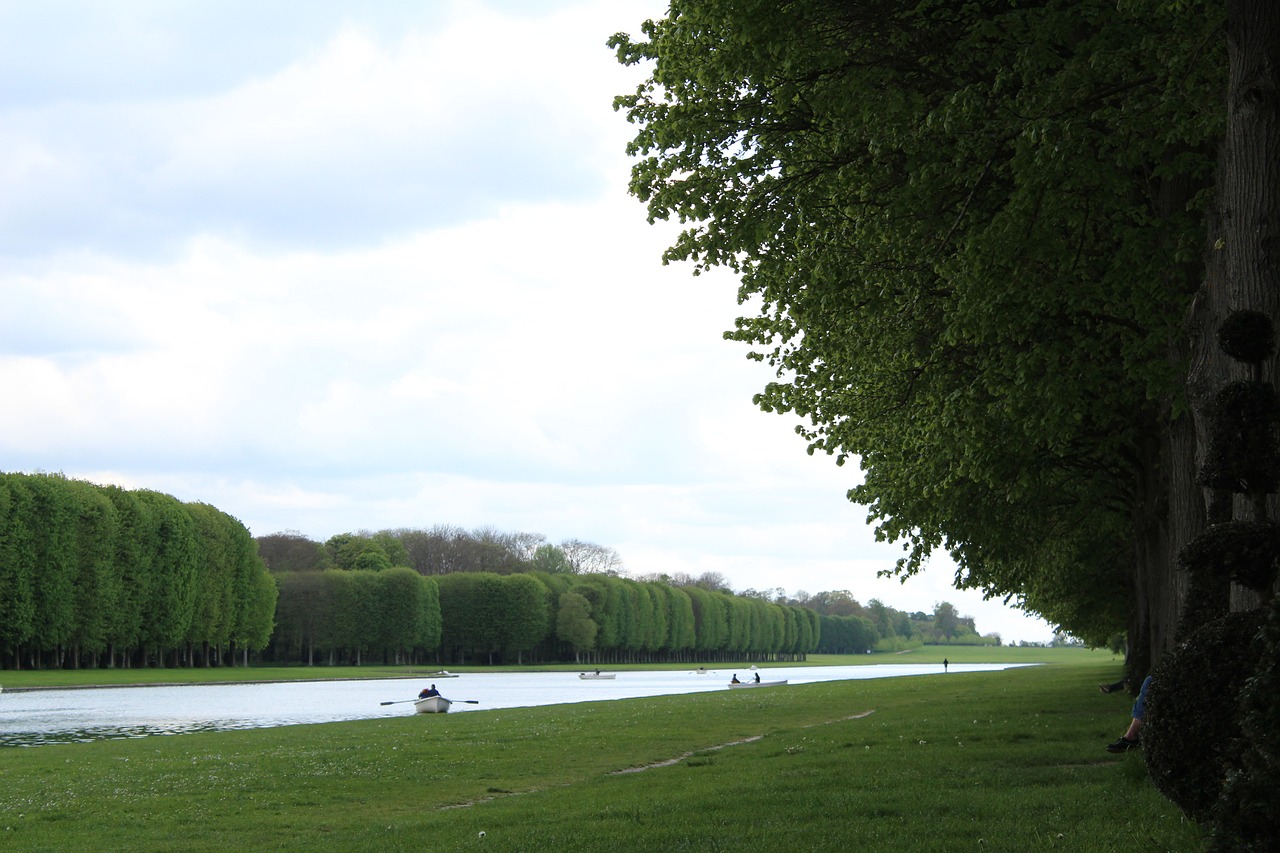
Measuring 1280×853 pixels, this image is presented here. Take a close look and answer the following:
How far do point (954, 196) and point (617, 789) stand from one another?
9.43 metres

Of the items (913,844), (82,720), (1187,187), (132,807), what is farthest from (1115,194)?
(82,720)

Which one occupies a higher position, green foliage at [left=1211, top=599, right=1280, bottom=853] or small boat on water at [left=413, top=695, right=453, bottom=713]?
green foliage at [left=1211, top=599, right=1280, bottom=853]

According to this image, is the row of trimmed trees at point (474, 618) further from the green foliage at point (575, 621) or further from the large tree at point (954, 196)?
the large tree at point (954, 196)

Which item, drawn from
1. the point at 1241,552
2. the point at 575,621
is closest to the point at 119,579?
the point at 575,621

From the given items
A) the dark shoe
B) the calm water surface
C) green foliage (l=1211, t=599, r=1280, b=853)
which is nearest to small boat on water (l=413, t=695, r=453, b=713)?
the calm water surface

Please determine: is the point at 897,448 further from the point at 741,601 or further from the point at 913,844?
the point at 741,601

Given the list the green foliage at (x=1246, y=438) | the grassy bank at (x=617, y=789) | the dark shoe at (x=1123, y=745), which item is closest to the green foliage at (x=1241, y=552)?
the green foliage at (x=1246, y=438)

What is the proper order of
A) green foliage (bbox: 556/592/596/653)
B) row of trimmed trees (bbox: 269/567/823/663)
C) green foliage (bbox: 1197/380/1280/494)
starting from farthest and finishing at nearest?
1. green foliage (bbox: 556/592/596/653)
2. row of trimmed trees (bbox: 269/567/823/663)
3. green foliage (bbox: 1197/380/1280/494)

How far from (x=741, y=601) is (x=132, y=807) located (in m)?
176

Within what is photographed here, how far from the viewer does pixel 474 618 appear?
135000mm

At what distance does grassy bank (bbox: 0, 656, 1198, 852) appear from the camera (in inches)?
480

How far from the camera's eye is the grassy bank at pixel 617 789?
12.2 metres

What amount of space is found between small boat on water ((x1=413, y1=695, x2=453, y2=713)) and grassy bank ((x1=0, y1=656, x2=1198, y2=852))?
14516 mm

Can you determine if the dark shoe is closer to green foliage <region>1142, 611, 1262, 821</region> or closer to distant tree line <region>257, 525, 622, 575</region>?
green foliage <region>1142, 611, 1262, 821</region>
